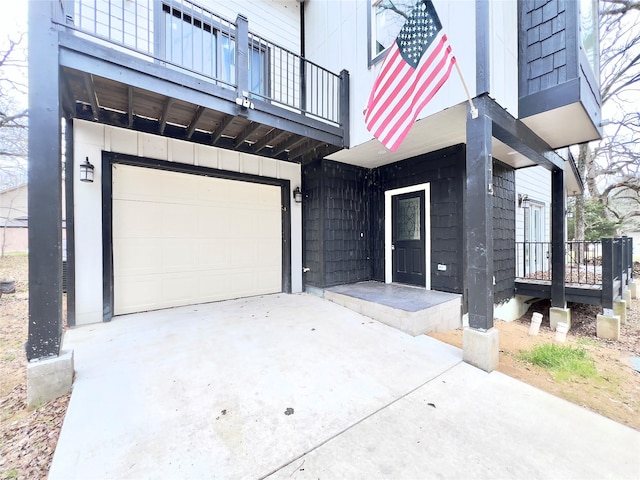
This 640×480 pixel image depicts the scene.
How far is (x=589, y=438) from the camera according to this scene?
182cm

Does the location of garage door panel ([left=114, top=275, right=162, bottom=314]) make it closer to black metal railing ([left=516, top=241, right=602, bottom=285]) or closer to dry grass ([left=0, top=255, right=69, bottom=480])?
dry grass ([left=0, top=255, right=69, bottom=480])

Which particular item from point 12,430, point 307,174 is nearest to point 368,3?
point 307,174

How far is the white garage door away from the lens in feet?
13.3

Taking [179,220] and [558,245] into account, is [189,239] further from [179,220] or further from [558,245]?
[558,245]

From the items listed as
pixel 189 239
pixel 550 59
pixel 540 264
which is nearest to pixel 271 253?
pixel 189 239

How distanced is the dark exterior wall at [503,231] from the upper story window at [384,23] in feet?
10.2

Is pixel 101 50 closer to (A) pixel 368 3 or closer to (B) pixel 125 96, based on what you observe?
(B) pixel 125 96

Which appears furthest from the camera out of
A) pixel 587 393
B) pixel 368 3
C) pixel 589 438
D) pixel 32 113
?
pixel 368 3

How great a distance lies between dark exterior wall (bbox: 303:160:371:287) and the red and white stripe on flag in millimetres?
2102

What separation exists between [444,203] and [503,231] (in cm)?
194

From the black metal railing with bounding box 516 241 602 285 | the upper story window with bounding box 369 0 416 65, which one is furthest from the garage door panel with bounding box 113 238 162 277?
the black metal railing with bounding box 516 241 602 285

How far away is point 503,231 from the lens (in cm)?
566

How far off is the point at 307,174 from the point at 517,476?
5026 millimetres

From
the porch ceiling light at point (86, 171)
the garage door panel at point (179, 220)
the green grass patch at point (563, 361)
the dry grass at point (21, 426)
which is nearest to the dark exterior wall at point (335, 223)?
the garage door panel at point (179, 220)
